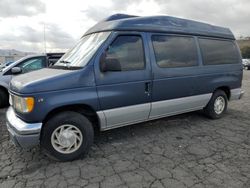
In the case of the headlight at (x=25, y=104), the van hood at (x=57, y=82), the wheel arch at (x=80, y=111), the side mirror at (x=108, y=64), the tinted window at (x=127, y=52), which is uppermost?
the tinted window at (x=127, y=52)

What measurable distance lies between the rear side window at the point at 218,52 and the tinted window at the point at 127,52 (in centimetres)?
189

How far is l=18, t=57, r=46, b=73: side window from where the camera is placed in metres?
7.07

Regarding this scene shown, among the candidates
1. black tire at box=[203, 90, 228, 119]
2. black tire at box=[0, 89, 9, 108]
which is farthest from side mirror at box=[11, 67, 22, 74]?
black tire at box=[203, 90, 228, 119]

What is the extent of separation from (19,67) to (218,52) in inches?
225

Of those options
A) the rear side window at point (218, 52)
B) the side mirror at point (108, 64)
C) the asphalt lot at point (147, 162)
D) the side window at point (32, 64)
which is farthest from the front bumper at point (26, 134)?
the side window at point (32, 64)

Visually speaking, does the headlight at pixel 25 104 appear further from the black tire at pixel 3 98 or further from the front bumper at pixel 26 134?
the black tire at pixel 3 98

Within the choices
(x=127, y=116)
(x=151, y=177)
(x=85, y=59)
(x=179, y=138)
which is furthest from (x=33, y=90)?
(x=179, y=138)

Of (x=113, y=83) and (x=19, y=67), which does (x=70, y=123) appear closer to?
(x=113, y=83)

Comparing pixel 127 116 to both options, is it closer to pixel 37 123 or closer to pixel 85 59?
pixel 85 59

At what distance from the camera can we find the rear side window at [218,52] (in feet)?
17.2

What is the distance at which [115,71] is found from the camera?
3.73 m

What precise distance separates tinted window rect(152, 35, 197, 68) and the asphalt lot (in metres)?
1.49

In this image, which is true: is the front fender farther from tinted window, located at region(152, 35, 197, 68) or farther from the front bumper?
tinted window, located at region(152, 35, 197, 68)

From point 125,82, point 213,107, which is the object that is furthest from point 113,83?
point 213,107
